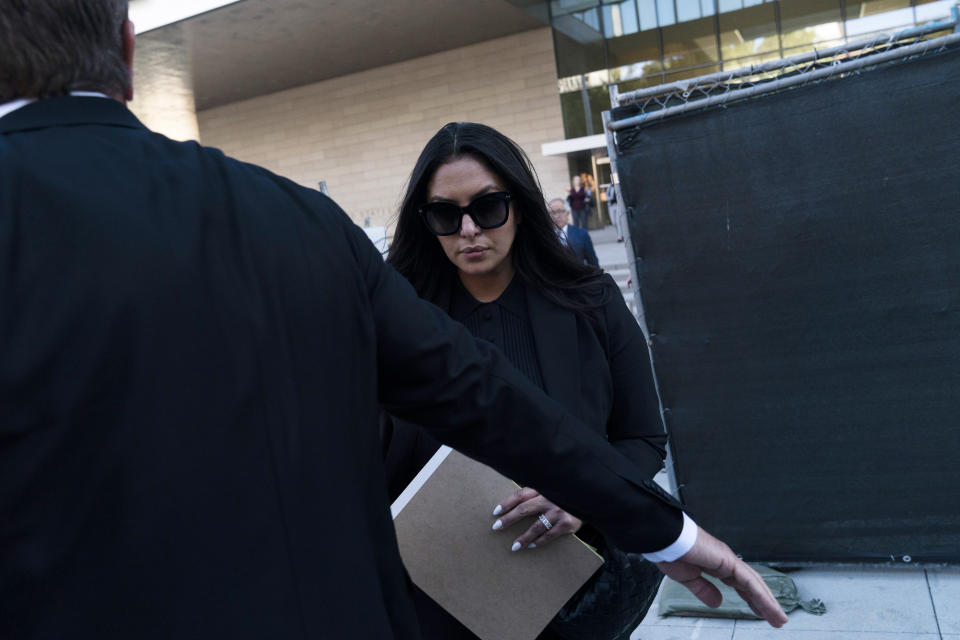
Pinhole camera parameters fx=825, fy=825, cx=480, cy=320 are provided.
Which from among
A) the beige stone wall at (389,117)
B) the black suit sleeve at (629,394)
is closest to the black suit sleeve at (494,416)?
the black suit sleeve at (629,394)

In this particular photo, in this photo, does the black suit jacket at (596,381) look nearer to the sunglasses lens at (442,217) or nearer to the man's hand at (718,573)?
the sunglasses lens at (442,217)

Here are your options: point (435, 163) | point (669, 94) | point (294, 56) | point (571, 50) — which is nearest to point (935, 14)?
point (571, 50)

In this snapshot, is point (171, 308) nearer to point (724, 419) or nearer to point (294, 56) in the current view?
point (724, 419)

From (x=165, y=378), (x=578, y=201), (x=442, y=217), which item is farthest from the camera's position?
(x=578, y=201)

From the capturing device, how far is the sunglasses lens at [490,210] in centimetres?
230

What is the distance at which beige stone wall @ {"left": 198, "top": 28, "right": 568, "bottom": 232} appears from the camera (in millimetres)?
25688

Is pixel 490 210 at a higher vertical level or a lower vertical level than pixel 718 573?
higher

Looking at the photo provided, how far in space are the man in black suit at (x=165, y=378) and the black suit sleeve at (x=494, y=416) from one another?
0.12ft

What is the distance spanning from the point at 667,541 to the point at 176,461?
85 cm

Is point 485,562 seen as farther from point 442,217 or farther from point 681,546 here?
point 442,217

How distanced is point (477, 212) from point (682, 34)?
22444 millimetres

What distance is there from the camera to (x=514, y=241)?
2.42m

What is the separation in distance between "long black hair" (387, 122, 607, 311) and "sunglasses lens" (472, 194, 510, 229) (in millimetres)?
93

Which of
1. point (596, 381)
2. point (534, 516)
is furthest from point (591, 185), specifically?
point (534, 516)
